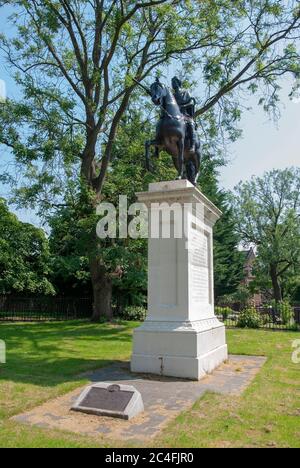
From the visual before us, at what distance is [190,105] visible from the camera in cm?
1073

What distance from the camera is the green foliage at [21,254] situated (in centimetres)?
1966

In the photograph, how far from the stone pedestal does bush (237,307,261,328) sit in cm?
1155

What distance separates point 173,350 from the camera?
891 cm

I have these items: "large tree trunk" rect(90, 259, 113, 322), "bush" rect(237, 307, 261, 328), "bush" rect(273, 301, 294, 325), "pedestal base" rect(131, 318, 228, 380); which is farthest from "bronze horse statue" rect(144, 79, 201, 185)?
"bush" rect(273, 301, 294, 325)

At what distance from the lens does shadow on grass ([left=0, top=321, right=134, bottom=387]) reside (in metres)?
8.62

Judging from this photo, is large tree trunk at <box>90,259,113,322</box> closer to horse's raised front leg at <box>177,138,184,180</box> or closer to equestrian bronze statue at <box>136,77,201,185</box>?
equestrian bronze statue at <box>136,77,201,185</box>

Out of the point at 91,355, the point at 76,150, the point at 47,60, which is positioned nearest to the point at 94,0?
the point at 47,60

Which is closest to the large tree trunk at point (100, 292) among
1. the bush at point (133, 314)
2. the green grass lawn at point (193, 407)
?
the bush at point (133, 314)

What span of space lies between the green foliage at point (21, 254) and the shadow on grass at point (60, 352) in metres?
3.82

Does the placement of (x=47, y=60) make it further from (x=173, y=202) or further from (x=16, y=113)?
(x=173, y=202)

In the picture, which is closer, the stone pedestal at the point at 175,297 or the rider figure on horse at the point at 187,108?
the stone pedestal at the point at 175,297

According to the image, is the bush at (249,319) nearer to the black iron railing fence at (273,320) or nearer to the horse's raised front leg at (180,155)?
the black iron railing fence at (273,320)

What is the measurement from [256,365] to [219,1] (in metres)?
17.3

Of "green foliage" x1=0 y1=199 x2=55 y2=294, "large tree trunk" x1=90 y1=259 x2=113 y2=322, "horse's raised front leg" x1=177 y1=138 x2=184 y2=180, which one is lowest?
"large tree trunk" x1=90 y1=259 x2=113 y2=322
